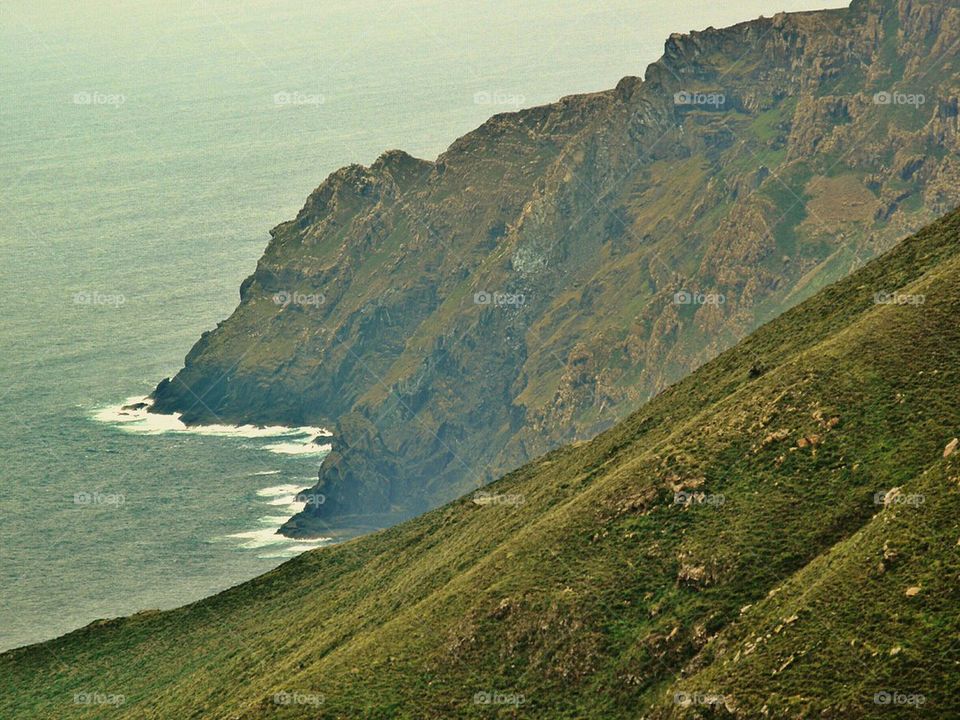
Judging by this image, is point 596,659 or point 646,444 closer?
point 596,659

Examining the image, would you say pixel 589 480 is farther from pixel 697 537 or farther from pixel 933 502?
pixel 933 502

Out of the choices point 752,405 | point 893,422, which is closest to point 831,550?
point 893,422

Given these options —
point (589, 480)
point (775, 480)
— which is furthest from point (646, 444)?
point (775, 480)

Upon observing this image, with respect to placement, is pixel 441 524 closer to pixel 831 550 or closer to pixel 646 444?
pixel 646 444

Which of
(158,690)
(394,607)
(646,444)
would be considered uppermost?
(646,444)

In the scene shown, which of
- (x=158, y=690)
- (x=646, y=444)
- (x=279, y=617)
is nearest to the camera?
(x=646, y=444)

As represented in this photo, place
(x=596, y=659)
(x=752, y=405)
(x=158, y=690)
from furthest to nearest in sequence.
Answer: (x=158, y=690), (x=752, y=405), (x=596, y=659)

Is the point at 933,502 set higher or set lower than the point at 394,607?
higher
